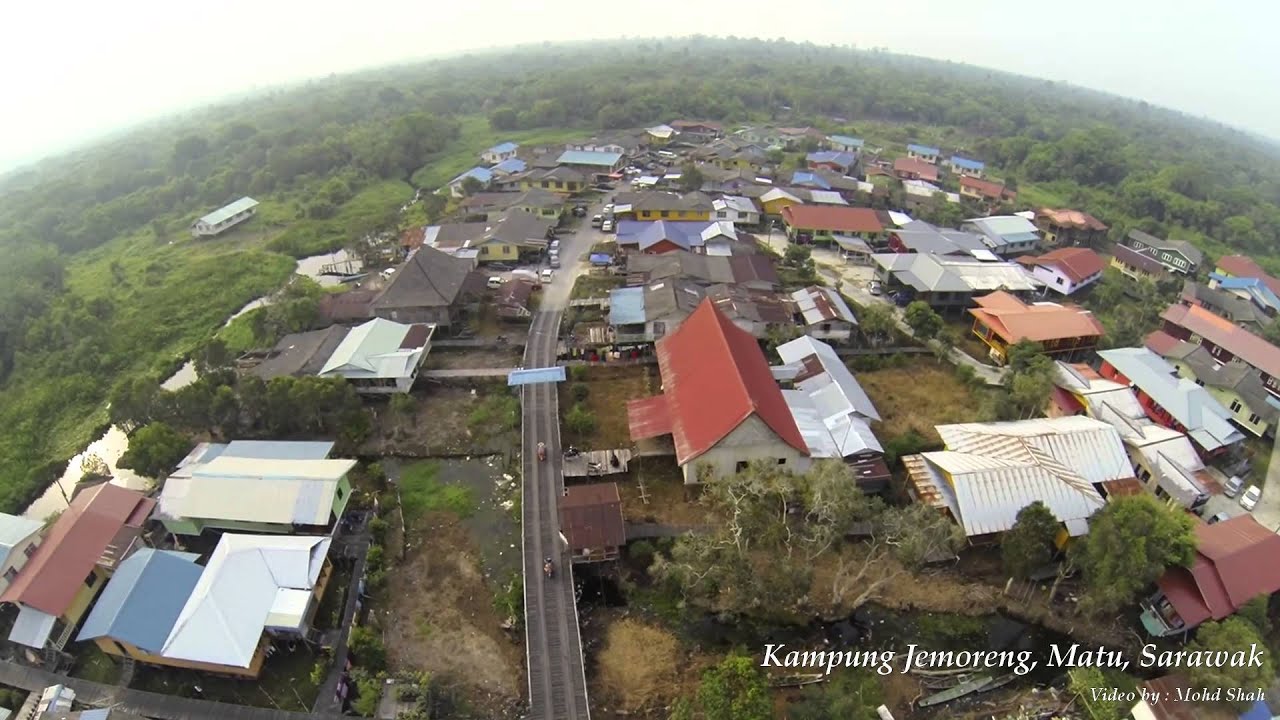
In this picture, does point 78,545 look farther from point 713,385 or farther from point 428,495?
point 713,385

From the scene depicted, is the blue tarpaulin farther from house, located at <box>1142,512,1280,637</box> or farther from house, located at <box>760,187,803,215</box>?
house, located at <box>760,187,803,215</box>

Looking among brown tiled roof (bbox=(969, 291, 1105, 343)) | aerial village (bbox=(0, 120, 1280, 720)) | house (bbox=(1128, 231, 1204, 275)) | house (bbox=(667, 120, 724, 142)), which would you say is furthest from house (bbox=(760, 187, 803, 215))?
house (bbox=(667, 120, 724, 142))

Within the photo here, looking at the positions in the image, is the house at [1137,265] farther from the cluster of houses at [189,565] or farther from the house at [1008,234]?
the cluster of houses at [189,565]

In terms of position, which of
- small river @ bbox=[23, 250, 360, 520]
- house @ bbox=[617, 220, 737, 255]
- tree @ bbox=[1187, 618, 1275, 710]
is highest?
house @ bbox=[617, 220, 737, 255]

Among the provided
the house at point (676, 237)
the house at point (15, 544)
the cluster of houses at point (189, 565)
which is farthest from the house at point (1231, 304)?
the house at point (15, 544)

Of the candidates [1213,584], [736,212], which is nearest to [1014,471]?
[1213,584]

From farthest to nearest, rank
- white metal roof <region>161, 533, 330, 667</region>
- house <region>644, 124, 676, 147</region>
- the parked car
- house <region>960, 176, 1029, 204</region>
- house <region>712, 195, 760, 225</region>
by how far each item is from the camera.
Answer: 1. house <region>644, 124, 676, 147</region>
2. house <region>960, 176, 1029, 204</region>
3. house <region>712, 195, 760, 225</region>
4. the parked car
5. white metal roof <region>161, 533, 330, 667</region>
